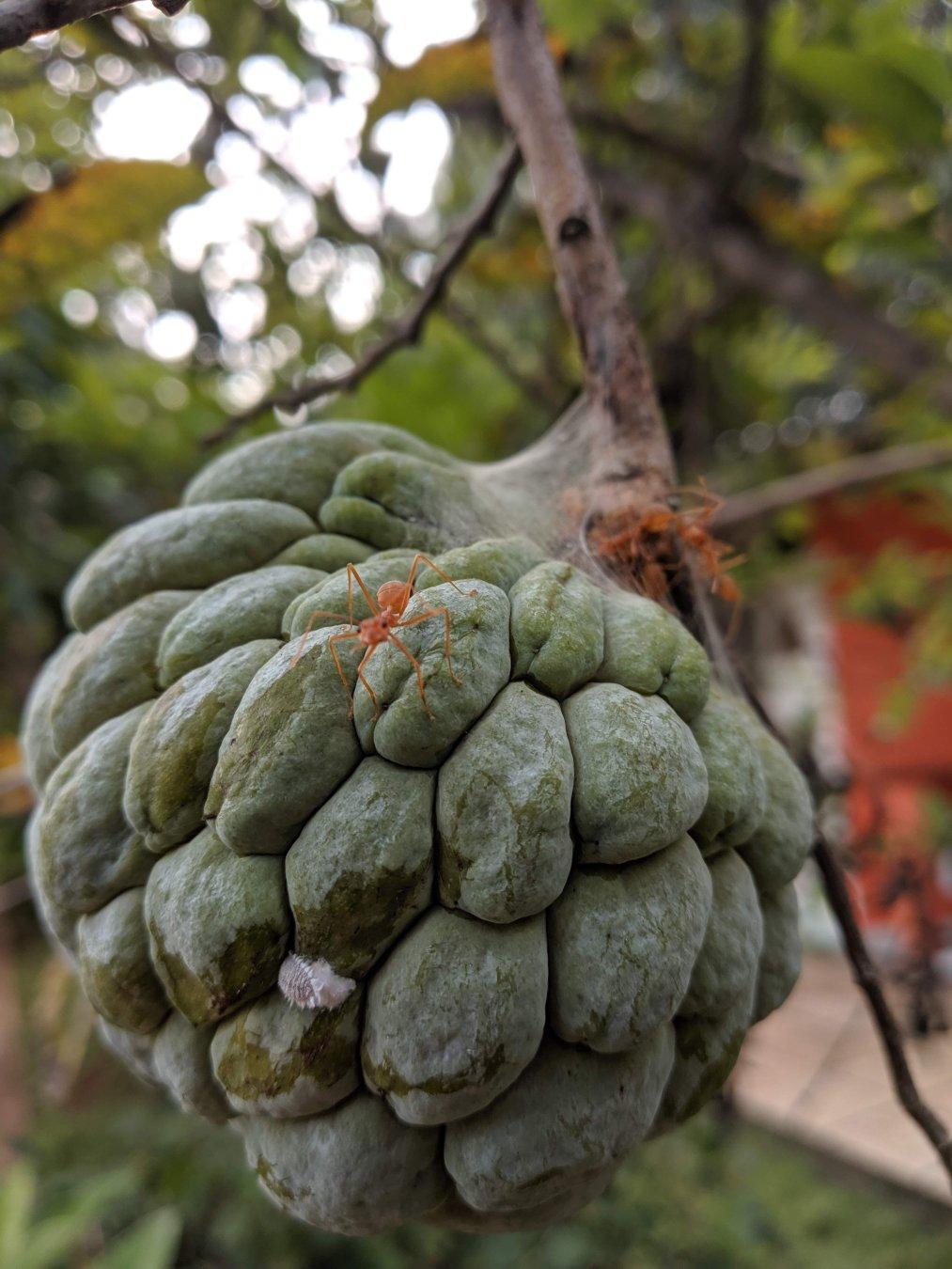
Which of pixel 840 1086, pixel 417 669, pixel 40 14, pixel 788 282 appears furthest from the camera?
pixel 840 1086

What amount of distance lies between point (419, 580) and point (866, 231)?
216cm

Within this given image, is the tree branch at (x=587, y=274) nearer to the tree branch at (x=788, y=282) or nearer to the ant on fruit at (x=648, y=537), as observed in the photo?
the ant on fruit at (x=648, y=537)

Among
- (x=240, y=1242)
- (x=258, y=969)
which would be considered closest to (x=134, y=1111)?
(x=240, y=1242)

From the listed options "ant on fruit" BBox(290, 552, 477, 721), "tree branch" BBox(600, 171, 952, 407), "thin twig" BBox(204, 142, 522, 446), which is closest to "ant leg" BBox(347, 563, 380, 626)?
"ant on fruit" BBox(290, 552, 477, 721)

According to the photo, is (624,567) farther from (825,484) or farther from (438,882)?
(825,484)

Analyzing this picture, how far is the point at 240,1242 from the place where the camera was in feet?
8.02

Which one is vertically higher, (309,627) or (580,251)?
(580,251)

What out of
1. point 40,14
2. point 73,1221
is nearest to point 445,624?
point 40,14

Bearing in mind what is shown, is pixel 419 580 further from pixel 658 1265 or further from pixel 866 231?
pixel 658 1265

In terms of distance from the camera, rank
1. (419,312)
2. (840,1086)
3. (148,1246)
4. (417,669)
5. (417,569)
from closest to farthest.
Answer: (417,669) < (417,569) < (419,312) < (148,1246) < (840,1086)

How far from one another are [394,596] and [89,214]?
5.28ft

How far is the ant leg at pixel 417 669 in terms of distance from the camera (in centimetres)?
74

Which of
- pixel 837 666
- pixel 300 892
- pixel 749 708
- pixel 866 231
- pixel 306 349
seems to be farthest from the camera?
pixel 837 666

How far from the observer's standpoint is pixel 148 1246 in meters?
2.20
